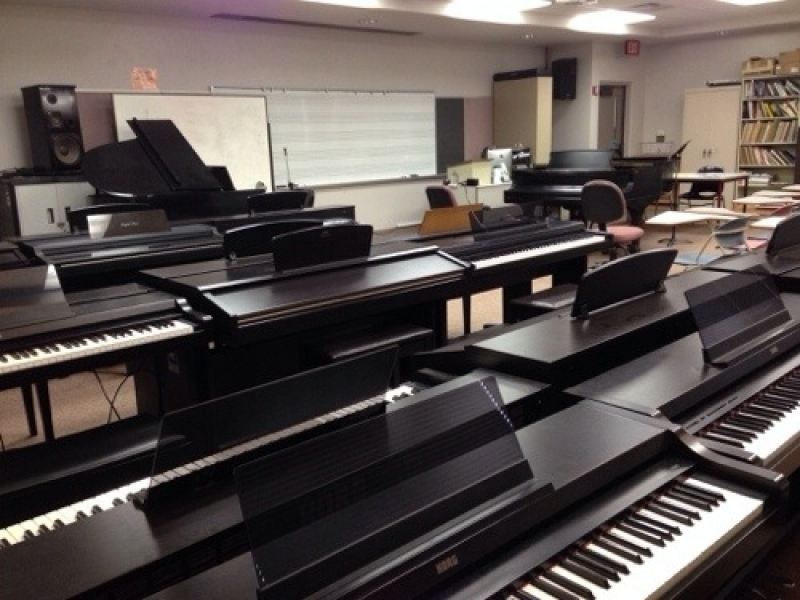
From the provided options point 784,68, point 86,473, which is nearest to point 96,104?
point 86,473

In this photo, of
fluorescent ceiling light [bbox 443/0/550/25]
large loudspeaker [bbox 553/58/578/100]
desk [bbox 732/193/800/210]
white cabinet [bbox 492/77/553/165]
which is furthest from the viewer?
large loudspeaker [bbox 553/58/578/100]

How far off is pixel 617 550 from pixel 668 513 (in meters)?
0.17

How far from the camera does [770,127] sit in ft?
31.6

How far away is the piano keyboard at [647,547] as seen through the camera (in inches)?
42.1

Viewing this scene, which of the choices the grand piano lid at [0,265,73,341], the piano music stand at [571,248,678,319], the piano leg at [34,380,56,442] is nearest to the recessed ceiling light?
the grand piano lid at [0,265,73,341]

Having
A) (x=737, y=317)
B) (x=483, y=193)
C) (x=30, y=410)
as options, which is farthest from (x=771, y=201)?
(x=30, y=410)

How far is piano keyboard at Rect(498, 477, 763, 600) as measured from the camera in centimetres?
107

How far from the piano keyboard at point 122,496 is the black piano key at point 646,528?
0.54 m

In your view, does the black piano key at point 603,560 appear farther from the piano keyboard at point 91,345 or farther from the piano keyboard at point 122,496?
the piano keyboard at point 91,345

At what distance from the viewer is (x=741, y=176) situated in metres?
8.28

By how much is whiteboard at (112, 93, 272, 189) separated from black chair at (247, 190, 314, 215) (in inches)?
87.7

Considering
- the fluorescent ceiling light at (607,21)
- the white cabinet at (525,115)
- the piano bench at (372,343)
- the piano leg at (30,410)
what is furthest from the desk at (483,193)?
the piano leg at (30,410)

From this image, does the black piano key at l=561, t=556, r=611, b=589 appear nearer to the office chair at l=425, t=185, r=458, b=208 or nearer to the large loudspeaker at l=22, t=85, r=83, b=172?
the office chair at l=425, t=185, r=458, b=208

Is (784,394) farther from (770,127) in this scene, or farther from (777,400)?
(770,127)
